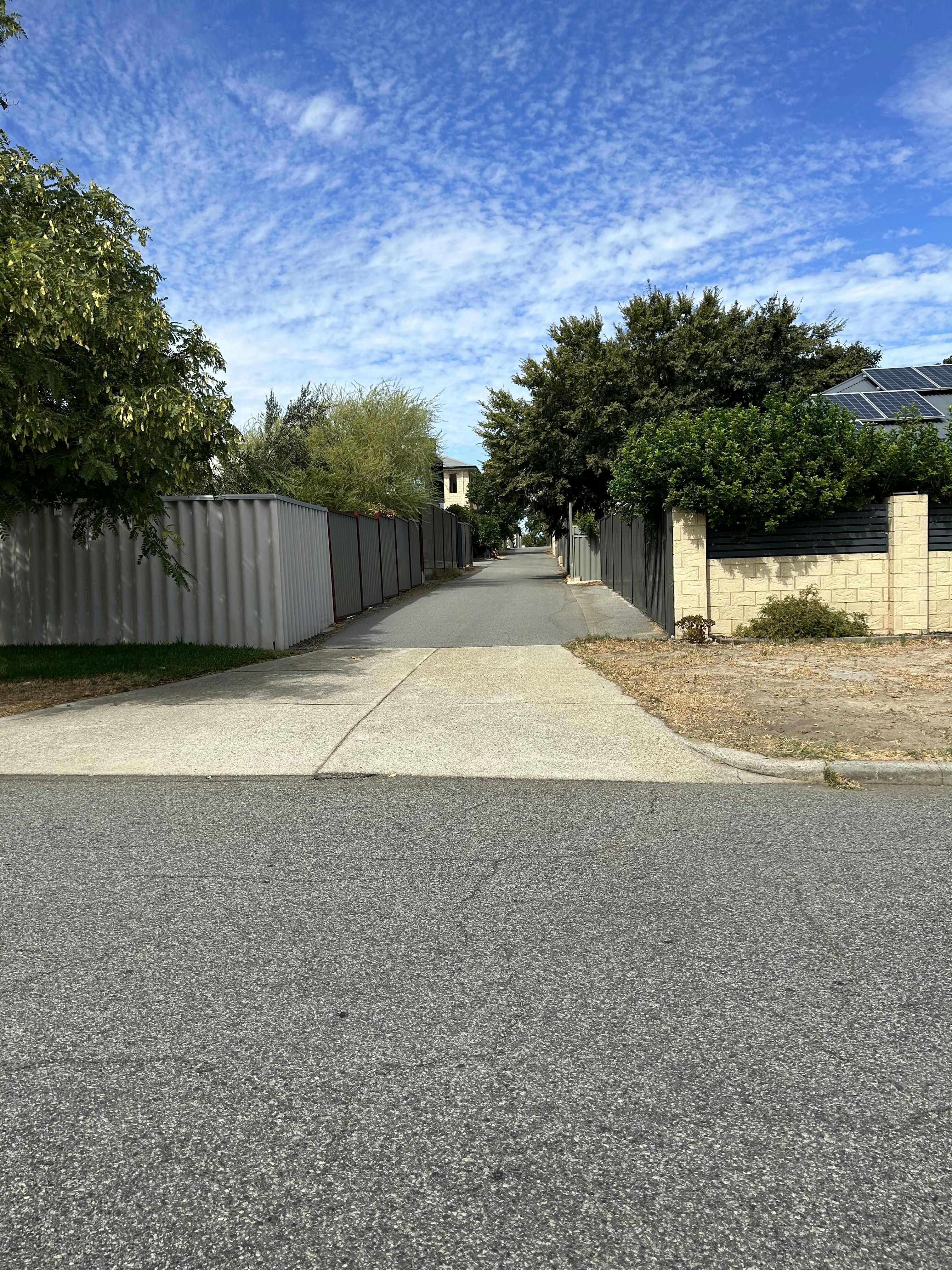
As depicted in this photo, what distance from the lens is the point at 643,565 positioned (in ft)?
56.3

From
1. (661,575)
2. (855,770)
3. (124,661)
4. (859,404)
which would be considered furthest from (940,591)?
(124,661)

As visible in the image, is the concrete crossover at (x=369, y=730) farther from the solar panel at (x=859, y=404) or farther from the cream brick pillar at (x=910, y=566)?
the solar panel at (x=859, y=404)

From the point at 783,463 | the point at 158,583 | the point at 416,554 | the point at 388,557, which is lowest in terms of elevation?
the point at 158,583

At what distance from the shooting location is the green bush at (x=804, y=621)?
1319 cm

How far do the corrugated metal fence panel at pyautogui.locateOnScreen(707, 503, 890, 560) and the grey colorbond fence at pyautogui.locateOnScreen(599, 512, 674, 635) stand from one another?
1045mm

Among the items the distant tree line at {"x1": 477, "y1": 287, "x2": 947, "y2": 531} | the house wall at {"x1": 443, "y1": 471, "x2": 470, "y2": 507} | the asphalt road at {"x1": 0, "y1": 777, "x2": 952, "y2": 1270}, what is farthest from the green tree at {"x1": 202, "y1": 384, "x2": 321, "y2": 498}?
the house wall at {"x1": 443, "y1": 471, "x2": 470, "y2": 507}

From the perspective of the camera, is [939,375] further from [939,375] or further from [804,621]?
[804,621]

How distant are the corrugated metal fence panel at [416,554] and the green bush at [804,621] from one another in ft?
55.9

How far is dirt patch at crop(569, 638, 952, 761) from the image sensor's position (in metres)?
7.18

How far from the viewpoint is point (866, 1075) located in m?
2.84

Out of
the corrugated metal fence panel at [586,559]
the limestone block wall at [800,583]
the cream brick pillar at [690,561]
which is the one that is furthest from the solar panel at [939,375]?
the cream brick pillar at [690,561]

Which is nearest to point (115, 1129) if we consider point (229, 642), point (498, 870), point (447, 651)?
point (498, 870)

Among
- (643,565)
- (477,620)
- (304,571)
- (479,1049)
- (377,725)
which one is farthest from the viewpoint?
(477,620)

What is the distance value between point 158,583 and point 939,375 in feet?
65.5
